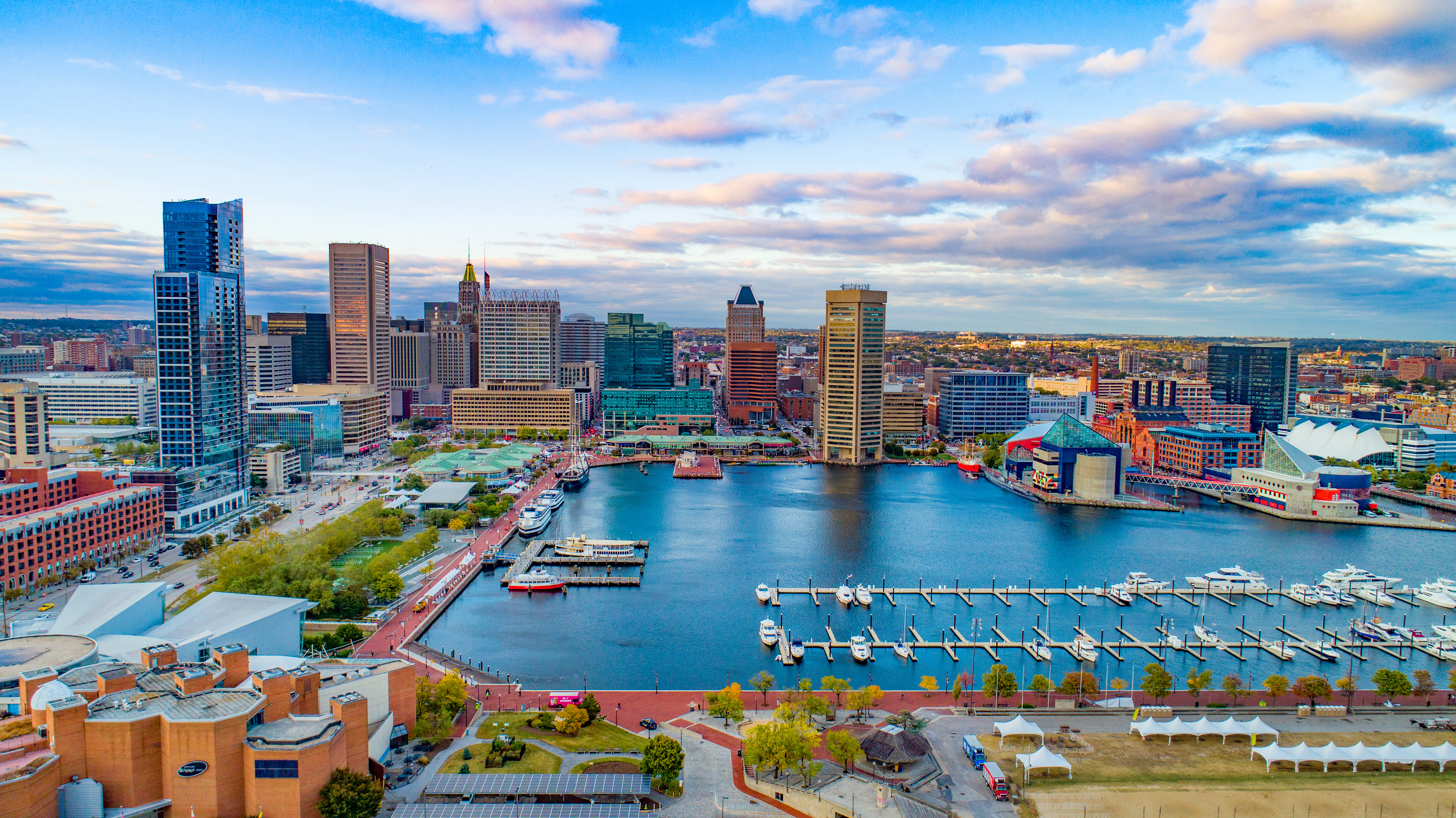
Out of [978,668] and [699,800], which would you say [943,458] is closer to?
[978,668]

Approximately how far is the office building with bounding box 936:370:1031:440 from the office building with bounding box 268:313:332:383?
65.7 meters

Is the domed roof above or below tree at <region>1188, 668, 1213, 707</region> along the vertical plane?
above

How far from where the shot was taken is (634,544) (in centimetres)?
3791

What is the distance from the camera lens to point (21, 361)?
3420 inches

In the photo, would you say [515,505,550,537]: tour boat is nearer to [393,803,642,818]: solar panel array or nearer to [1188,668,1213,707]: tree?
[393,803,642,818]: solar panel array

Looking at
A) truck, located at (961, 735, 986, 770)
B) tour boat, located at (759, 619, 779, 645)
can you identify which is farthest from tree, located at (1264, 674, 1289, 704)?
tour boat, located at (759, 619, 779, 645)

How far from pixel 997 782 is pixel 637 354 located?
85.8 metres

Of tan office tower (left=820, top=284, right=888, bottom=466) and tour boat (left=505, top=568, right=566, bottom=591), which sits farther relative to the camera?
tan office tower (left=820, top=284, right=888, bottom=466)

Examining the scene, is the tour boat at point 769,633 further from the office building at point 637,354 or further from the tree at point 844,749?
the office building at point 637,354

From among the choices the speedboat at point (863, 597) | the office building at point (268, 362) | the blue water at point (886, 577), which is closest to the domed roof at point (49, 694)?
the blue water at point (886, 577)

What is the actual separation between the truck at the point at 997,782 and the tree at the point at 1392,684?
38.0ft

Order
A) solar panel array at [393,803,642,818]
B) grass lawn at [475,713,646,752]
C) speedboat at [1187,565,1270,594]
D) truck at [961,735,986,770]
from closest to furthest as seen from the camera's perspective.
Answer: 1. solar panel array at [393,803,642,818]
2. truck at [961,735,986,770]
3. grass lawn at [475,713,646,752]
4. speedboat at [1187,565,1270,594]

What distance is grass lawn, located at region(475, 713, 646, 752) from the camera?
17875 mm

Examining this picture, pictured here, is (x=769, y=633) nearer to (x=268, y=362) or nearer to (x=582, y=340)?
(x=268, y=362)
